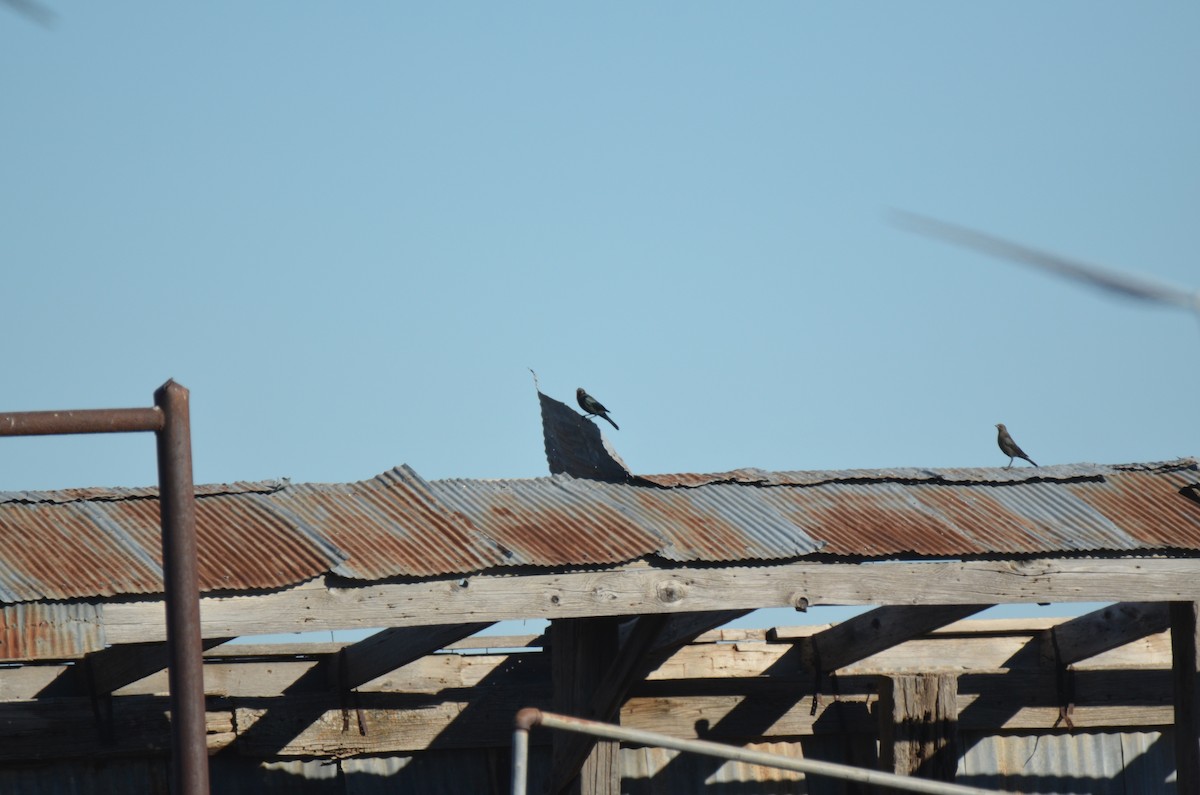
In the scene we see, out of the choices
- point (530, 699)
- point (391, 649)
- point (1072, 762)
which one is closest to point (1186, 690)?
point (1072, 762)

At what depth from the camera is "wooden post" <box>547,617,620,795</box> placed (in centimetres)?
841

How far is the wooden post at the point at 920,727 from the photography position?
8.81 metres

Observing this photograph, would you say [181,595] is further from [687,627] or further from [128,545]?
[687,627]

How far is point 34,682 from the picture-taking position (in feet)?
29.9

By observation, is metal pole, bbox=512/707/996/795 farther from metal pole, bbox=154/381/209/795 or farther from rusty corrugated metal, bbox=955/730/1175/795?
rusty corrugated metal, bbox=955/730/1175/795

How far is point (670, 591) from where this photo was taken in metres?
7.70

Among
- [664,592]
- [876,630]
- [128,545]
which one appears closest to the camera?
[128,545]

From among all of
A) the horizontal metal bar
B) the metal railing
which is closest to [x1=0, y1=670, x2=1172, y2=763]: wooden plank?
the metal railing

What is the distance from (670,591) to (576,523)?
73cm

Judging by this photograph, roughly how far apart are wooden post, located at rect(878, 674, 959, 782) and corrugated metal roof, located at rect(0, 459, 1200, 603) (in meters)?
0.98

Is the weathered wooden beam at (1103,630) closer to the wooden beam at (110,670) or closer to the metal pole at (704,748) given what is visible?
the metal pole at (704,748)

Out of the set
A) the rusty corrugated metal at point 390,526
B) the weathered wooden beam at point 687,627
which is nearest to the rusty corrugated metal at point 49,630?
the rusty corrugated metal at point 390,526

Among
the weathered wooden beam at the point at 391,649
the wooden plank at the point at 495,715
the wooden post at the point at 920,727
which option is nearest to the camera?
the weathered wooden beam at the point at 391,649

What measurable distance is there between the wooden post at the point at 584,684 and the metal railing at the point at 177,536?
322 cm
